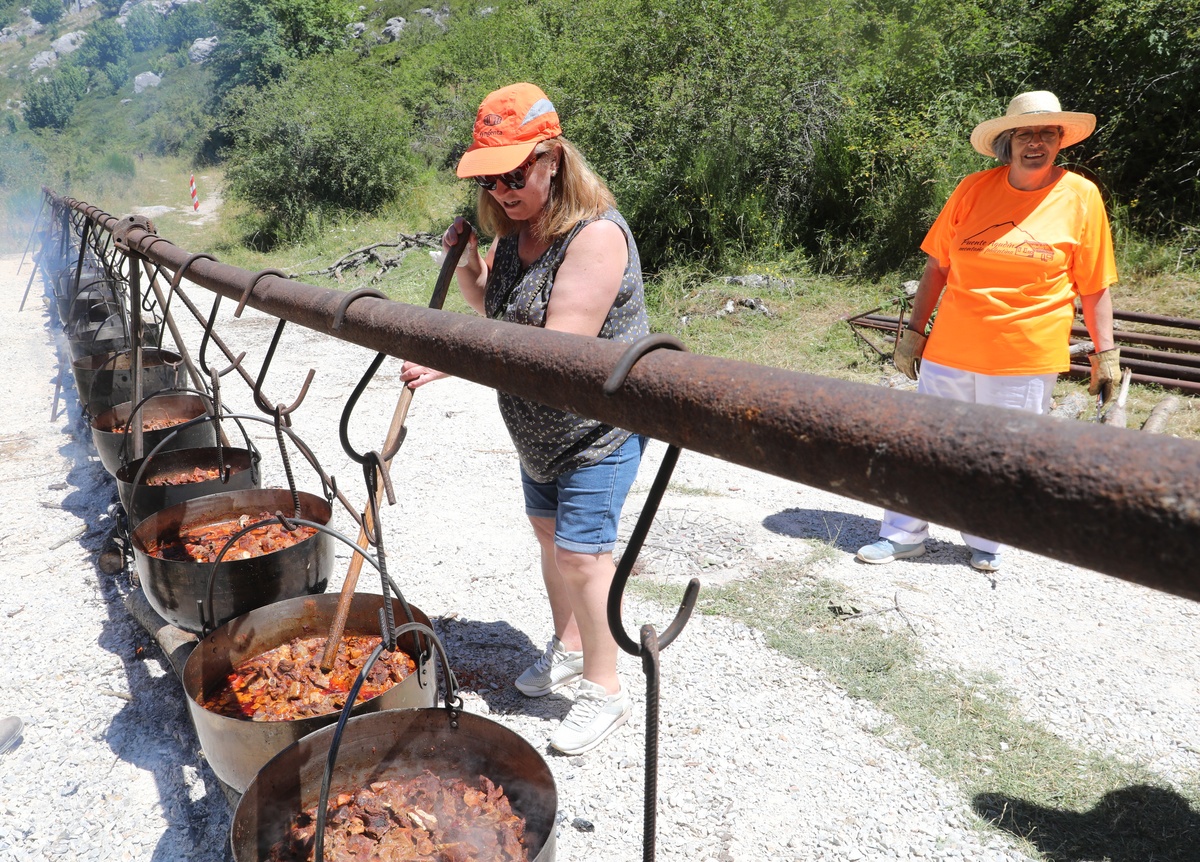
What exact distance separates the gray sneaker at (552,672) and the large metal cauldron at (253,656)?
767 millimetres

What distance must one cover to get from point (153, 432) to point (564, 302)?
2.34 meters

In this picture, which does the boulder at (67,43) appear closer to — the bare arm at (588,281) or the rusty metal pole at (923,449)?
the bare arm at (588,281)

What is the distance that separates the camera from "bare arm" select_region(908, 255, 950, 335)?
4.02 meters

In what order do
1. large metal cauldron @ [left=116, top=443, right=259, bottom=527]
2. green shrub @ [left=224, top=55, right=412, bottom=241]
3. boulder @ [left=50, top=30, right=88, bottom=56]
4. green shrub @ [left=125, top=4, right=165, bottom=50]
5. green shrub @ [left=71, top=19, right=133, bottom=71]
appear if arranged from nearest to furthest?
1. large metal cauldron @ [left=116, top=443, right=259, bottom=527]
2. green shrub @ [left=224, top=55, right=412, bottom=241]
3. green shrub @ [left=71, top=19, right=133, bottom=71]
4. green shrub @ [left=125, top=4, right=165, bottom=50]
5. boulder @ [left=50, top=30, right=88, bottom=56]

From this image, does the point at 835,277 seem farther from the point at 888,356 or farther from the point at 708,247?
the point at 888,356

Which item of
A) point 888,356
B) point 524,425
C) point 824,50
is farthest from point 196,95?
point 524,425

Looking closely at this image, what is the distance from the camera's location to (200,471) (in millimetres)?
3672

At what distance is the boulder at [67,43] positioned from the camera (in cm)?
8850

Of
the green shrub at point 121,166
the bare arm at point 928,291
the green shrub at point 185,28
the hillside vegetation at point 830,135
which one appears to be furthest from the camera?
the green shrub at point 185,28

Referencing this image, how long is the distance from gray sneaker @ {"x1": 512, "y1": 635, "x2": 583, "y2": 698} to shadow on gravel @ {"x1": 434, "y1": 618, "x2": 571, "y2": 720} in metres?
0.05

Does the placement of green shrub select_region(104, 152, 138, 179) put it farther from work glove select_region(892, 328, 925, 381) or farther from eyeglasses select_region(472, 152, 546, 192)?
eyeglasses select_region(472, 152, 546, 192)

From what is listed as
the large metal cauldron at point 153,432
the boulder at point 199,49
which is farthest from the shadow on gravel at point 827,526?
the boulder at point 199,49

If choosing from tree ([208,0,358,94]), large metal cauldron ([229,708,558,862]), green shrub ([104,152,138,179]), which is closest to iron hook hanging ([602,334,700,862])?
large metal cauldron ([229,708,558,862])

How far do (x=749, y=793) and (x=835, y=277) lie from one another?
9.11 metres
